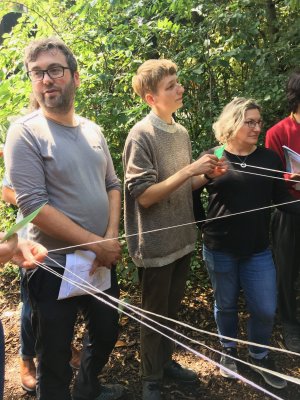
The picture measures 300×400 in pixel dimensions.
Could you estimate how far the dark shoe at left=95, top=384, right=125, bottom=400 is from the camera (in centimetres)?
241

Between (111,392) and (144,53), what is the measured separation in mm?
2693

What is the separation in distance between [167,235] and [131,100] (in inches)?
65.0

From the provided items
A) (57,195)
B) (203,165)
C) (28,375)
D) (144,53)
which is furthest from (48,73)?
(28,375)

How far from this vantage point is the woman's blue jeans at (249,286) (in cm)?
240

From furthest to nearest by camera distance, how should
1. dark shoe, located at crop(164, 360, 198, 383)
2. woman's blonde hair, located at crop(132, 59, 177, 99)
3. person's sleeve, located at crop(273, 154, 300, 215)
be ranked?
dark shoe, located at crop(164, 360, 198, 383)
person's sleeve, located at crop(273, 154, 300, 215)
woman's blonde hair, located at crop(132, 59, 177, 99)

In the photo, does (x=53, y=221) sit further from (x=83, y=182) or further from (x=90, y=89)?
(x=90, y=89)

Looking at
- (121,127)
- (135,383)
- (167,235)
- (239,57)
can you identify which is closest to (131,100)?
(121,127)

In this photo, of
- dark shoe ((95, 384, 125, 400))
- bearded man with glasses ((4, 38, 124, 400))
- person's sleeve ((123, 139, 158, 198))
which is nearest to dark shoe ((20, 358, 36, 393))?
dark shoe ((95, 384, 125, 400))

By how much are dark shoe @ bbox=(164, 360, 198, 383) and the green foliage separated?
84 cm

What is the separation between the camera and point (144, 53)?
3486mm

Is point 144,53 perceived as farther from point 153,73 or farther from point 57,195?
point 57,195

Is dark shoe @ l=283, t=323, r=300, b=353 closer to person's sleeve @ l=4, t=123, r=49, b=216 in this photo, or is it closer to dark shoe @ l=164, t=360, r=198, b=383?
dark shoe @ l=164, t=360, r=198, b=383

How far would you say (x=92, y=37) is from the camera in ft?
11.5

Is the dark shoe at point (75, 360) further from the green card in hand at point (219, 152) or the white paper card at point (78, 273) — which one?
the green card in hand at point (219, 152)
